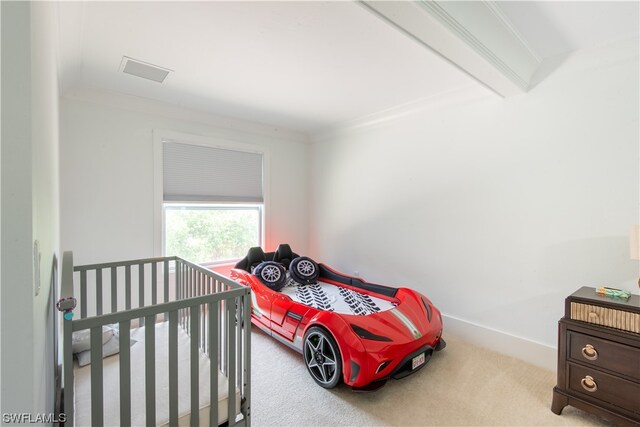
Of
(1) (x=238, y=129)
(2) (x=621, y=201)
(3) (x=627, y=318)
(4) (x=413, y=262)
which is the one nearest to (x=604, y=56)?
(2) (x=621, y=201)

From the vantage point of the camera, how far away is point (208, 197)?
3377 millimetres

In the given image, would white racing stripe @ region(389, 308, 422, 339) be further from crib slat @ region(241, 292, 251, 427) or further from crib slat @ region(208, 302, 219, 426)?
crib slat @ region(208, 302, 219, 426)

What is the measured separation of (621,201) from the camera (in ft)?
6.42

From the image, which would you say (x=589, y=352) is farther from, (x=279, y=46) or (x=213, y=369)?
(x=279, y=46)

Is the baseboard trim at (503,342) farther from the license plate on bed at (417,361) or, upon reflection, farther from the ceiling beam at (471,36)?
the ceiling beam at (471,36)

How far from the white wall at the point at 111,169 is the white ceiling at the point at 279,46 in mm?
219

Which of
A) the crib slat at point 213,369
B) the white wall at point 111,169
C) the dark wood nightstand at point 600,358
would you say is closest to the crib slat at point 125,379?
the crib slat at point 213,369

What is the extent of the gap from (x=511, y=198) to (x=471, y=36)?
141 centimetres

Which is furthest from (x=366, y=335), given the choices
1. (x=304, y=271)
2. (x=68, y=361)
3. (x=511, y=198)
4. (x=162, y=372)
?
(x=511, y=198)

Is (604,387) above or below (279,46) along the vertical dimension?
below

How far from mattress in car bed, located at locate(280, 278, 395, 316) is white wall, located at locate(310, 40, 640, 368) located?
65 centimetres

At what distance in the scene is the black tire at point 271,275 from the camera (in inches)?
112

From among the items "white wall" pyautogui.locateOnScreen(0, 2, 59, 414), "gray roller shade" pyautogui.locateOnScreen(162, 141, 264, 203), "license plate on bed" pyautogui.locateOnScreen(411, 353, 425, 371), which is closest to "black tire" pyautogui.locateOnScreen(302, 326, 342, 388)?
"license plate on bed" pyautogui.locateOnScreen(411, 353, 425, 371)

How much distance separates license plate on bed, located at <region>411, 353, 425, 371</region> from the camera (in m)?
1.97
